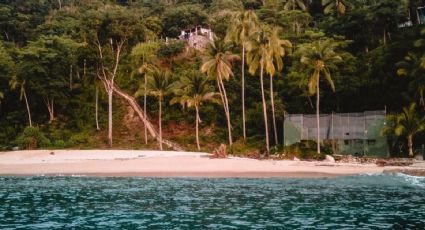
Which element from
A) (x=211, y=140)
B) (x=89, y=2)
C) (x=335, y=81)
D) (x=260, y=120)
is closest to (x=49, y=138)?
(x=211, y=140)

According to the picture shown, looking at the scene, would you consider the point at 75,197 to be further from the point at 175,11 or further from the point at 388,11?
the point at 175,11

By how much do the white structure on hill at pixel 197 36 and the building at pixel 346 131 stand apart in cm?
3180

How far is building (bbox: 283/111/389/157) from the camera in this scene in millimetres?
47562

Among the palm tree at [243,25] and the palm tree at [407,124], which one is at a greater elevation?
the palm tree at [243,25]

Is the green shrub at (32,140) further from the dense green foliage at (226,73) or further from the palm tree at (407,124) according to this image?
the palm tree at (407,124)

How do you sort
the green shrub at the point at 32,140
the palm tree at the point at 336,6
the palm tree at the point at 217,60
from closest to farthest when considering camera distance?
the palm tree at the point at 217,60, the green shrub at the point at 32,140, the palm tree at the point at 336,6

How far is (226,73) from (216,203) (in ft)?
112

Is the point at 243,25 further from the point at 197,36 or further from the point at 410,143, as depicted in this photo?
the point at 197,36

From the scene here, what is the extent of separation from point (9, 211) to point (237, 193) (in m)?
11.4

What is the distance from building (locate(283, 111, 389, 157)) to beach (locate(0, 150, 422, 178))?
28.3 ft

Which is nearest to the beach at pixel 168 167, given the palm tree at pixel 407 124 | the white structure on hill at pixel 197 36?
Answer: the palm tree at pixel 407 124

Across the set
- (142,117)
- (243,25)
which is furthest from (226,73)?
(142,117)

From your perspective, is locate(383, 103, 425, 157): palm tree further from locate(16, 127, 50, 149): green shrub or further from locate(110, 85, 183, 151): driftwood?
locate(16, 127, 50, 149): green shrub

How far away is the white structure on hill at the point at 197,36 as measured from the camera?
80.2m
